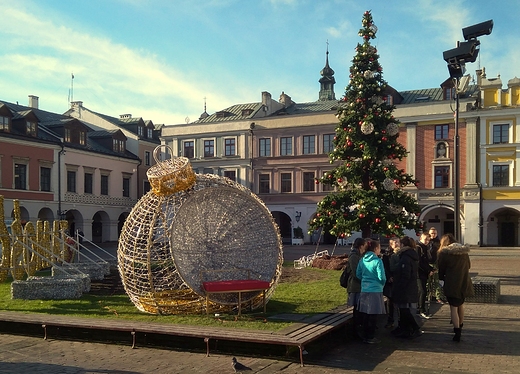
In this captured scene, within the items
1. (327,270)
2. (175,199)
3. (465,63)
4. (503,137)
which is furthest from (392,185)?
(503,137)

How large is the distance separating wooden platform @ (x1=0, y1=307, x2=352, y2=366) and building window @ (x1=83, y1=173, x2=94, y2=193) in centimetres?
3377

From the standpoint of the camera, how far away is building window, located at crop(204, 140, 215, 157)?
48.1 meters

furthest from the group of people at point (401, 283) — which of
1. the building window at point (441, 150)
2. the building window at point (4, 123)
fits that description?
the building window at point (441, 150)

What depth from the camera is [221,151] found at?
47.7 m

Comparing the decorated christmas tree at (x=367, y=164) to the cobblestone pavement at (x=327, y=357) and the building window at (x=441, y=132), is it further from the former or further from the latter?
the building window at (x=441, y=132)

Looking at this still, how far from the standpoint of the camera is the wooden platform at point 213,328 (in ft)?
26.4

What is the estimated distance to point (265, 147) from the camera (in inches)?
1832

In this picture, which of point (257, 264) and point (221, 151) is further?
point (221, 151)

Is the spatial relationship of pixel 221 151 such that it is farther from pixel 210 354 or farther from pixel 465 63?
pixel 210 354

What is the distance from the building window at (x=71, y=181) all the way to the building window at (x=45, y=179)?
201 cm

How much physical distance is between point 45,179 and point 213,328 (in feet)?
110

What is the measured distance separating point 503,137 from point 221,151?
861 inches

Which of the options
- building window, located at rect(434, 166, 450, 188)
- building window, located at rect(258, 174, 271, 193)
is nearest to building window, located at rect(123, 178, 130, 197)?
building window, located at rect(258, 174, 271, 193)

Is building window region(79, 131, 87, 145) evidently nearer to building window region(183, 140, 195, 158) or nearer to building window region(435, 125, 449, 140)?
building window region(183, 140, 195, 158)
